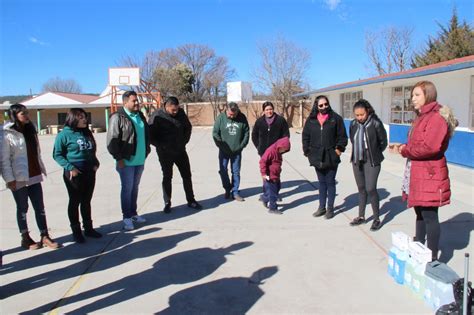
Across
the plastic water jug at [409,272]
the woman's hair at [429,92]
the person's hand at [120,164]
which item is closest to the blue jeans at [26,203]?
the person's hand at [120,164]

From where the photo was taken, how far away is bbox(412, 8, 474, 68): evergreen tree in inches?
1060

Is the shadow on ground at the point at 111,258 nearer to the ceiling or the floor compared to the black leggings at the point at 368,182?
nearer to the floor

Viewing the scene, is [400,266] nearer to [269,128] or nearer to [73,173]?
[269,128]

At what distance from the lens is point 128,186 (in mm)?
5332

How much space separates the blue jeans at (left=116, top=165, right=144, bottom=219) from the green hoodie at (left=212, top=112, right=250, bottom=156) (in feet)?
5.92

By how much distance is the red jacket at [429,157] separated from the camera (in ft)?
11.1

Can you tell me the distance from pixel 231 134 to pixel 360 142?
95.6 inches

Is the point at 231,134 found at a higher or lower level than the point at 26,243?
higher

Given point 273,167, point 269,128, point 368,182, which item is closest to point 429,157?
point 368,182

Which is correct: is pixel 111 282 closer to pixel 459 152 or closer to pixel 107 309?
pixel 107 309

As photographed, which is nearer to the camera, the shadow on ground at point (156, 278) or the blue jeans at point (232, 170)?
the shadow on ground at point (156, 278)

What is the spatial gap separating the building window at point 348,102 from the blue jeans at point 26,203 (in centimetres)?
1818

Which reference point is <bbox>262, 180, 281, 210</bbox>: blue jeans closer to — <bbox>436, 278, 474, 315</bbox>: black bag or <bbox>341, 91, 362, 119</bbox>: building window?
<bbox>436, 278, 474, 315</bbox>: black bag

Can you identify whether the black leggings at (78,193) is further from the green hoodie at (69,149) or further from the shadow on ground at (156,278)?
the shadow on ground at (156,278)
